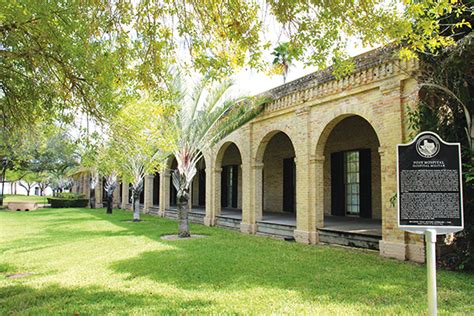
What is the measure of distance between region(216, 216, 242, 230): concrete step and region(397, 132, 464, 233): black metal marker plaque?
1120 cm

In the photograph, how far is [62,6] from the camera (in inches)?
245

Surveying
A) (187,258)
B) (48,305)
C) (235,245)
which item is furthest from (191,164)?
(48,305)

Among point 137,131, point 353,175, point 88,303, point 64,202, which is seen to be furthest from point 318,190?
point 64,202

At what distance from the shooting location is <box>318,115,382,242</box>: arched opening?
13648 mm

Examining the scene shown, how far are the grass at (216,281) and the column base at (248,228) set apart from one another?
236 cm

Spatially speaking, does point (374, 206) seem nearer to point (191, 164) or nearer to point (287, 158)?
point (287, 158)

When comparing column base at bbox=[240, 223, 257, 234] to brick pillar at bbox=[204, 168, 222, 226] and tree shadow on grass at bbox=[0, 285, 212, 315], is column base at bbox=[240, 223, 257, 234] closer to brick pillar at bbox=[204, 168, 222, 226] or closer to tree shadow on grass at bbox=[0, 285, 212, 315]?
brick pillar at bbox=[204, 168, 222, 226]

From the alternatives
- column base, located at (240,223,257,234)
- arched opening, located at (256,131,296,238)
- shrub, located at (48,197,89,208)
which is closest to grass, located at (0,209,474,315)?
column base, located at (240,223,257,234)

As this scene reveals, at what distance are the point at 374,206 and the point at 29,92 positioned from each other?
37.7 ft

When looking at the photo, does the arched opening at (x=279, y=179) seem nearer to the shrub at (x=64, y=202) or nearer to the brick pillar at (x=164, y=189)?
the brick pillar at (x=164, y=189)

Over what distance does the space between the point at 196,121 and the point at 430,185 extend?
365 inches

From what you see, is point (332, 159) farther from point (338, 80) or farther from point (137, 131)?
point (137, 131)

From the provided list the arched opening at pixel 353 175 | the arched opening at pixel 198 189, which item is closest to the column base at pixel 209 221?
the arched opening at pixel 353 175

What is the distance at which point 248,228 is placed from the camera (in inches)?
573
